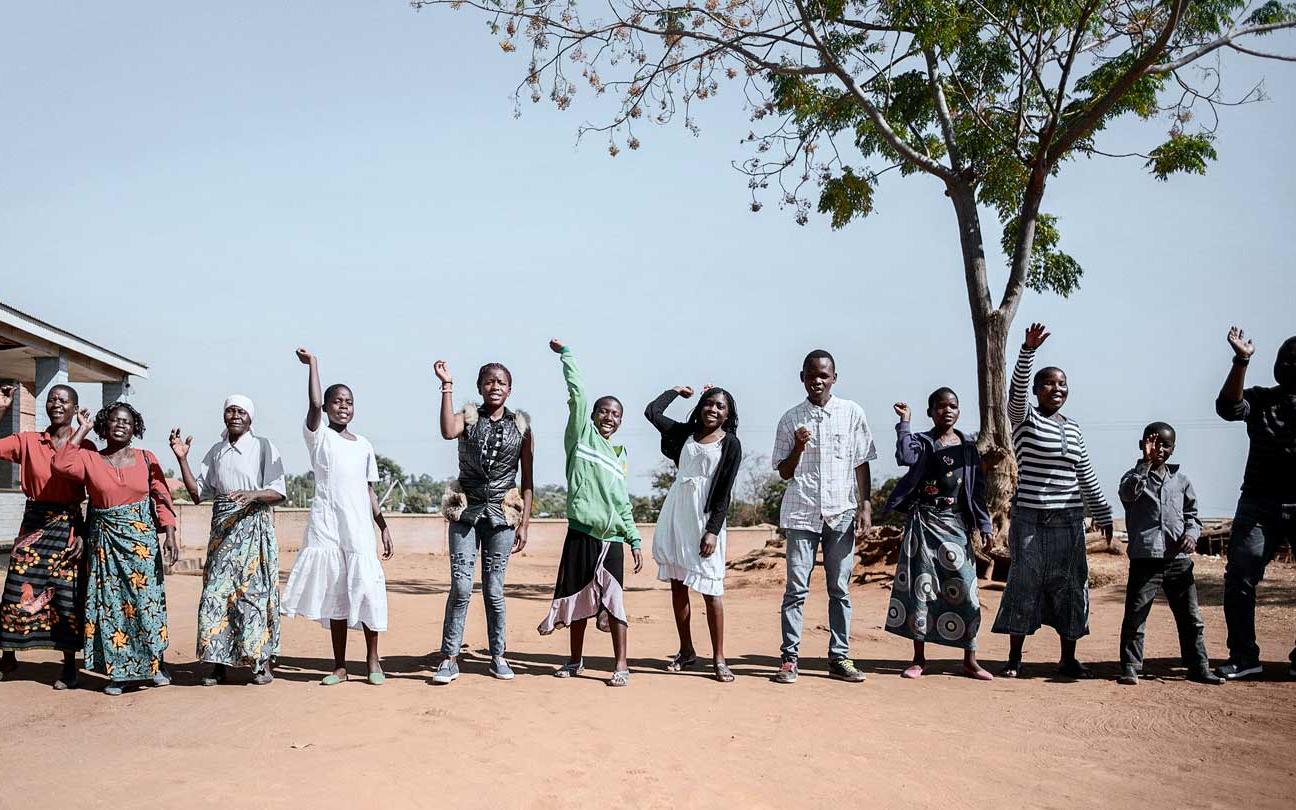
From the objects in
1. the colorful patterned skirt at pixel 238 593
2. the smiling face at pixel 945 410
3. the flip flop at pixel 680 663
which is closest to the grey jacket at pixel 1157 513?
the smiling face at pixel 945 410

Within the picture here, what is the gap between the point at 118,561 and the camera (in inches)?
247

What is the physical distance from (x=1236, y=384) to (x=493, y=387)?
15.2 feet

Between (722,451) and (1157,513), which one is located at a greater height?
(722,451)

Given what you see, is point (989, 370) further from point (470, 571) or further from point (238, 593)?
point (238, 593)

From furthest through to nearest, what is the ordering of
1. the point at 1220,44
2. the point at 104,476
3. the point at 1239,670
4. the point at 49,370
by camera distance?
the point at 49,370, the point at 1220,44, the point at 1239,670, the point at 104,476

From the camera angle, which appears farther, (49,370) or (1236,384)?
(49,370)

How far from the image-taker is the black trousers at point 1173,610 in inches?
251

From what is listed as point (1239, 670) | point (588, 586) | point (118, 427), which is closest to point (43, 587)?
point (118, 427)

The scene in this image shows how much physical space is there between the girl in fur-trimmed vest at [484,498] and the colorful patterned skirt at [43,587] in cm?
232

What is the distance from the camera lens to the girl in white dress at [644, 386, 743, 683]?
6.45 meters

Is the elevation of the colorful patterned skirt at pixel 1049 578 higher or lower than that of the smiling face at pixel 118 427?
lower

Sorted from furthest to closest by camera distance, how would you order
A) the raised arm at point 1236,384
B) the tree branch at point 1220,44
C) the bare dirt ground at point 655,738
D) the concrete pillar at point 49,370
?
1. the concrete pillar at point 49,370
2. the tree branch at point 1220,44
3. the raised arm at point 1236,384
4. the bare dirt ground at point 655,738

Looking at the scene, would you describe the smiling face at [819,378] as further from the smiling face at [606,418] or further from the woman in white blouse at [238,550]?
the woman in white blouse at [238,550]

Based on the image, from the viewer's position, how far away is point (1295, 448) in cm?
628
